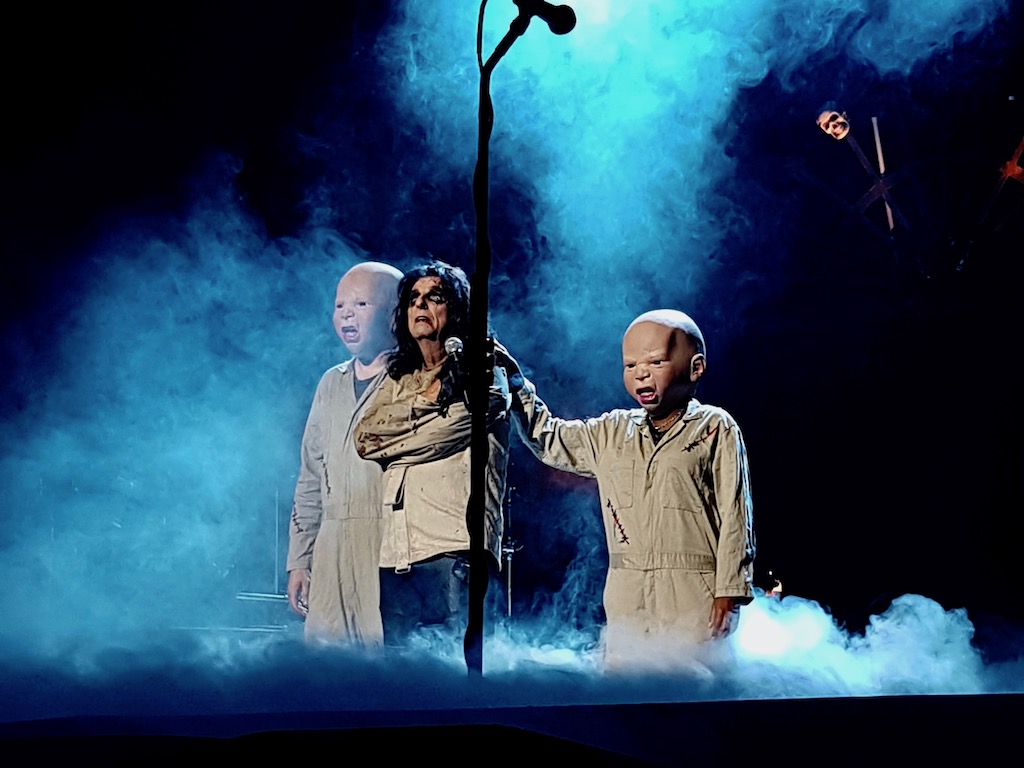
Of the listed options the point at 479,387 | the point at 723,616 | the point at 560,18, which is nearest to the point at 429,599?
the point at 723,616

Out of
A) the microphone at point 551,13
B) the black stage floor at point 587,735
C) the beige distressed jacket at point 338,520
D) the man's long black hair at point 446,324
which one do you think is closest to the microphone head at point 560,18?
the microphone at point 551,13

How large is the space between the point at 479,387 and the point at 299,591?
4.55 feet

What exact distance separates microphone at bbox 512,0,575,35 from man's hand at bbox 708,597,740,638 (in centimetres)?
181

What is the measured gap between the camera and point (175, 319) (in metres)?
4.07

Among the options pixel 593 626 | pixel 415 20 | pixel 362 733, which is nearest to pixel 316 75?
pixel 415 20

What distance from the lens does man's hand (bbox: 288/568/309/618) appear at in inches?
152

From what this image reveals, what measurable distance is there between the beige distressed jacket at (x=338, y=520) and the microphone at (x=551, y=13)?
1.47 meters

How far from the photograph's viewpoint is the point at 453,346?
3.80 metres

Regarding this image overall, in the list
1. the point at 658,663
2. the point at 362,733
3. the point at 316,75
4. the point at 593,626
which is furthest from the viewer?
the point at 316,75

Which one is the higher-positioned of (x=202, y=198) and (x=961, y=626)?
(x=202, y=198)

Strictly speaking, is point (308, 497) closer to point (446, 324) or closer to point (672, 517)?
point (446, 324)

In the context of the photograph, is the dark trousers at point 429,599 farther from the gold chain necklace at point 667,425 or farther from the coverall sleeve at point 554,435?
the gold chain necklace at point 667,425

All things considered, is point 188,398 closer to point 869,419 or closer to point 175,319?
point 175,319

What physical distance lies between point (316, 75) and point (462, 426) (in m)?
1.40
